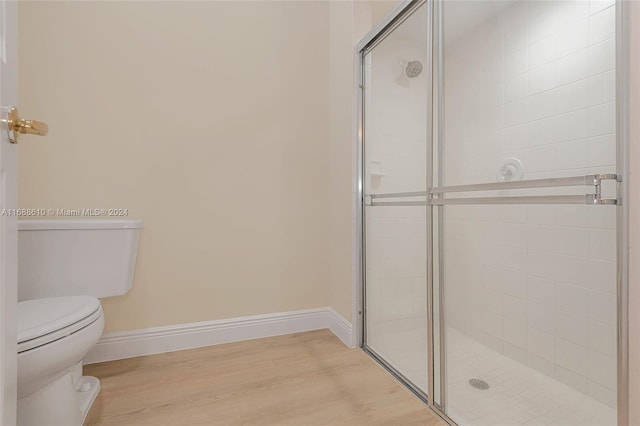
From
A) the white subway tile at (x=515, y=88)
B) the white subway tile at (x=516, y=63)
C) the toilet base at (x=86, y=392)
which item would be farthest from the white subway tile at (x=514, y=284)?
the toilet base at (x=86, y=392)

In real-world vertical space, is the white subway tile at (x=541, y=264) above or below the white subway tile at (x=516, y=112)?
below

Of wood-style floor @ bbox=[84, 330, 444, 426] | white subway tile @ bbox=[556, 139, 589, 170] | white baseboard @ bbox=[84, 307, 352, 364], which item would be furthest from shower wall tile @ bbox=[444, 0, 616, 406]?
white baseboard @ bbox=[84, 307, 352, 364]

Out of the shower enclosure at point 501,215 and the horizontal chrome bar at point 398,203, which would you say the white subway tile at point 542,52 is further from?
the horizontal chrome bar at point 398,203

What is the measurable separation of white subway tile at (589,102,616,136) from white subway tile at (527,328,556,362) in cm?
82

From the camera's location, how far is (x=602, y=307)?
1.05m

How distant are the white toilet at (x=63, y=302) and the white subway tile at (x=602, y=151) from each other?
1.69 m

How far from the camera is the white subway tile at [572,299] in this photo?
46.3 inches

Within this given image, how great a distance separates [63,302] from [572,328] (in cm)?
192

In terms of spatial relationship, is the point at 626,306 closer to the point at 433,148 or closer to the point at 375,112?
the point at 433,148

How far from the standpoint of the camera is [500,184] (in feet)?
3.62

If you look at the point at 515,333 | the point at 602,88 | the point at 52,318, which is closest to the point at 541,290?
the point at 515,333

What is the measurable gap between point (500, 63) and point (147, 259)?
1.95 meters

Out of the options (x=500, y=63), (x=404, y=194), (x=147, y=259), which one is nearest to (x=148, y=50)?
(x=147, y=259)

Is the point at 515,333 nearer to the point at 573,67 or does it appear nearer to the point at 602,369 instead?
the point at 602,369
